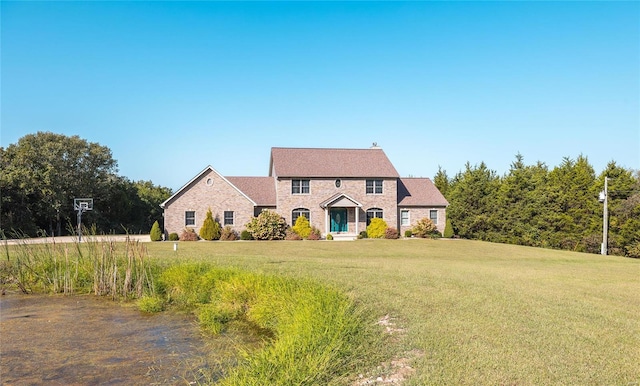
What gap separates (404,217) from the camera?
35750mm

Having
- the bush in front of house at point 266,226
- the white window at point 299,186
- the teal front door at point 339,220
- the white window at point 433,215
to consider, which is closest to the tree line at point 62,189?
the bush in front of house at point 266,226

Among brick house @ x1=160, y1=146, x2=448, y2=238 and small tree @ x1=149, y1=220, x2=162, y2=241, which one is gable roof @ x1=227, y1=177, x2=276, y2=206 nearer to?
brick house @ x1=160, y1=146, x2=448, y2=238

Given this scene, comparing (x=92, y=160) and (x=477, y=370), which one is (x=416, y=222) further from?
(x=477, y=370)

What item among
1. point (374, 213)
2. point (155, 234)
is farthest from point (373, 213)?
point (155, 234)

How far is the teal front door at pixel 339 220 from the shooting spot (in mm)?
34375

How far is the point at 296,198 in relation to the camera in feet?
110

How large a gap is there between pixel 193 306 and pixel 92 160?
34134mm

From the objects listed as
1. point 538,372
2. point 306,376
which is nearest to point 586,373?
point 538,372

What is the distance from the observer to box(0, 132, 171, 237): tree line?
31.9 meters

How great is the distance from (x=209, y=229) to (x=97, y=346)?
23.1 meters

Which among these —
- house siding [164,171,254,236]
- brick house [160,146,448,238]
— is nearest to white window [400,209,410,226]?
brick house [160,146,448,238]

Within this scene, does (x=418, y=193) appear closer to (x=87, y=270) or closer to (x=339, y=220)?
(x=339, y=220)

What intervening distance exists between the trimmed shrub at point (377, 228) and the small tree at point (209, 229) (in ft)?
36.6

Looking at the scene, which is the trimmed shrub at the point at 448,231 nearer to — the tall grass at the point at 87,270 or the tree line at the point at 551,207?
the tree line at the point at 551,207
